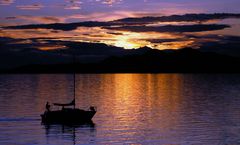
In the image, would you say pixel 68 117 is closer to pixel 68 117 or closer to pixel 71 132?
pixel 68 117

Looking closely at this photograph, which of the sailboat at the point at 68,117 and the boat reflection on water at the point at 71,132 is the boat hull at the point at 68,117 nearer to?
the sailboat at the point at 68,117

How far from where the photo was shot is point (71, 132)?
209 ft

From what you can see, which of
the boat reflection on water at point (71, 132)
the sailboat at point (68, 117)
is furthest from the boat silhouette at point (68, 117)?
the boat reflection on water at point (71, 132)

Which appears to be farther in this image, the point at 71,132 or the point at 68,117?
the point at 68,117

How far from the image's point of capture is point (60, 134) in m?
62.9

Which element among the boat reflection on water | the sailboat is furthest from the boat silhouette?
the boat reflection on water

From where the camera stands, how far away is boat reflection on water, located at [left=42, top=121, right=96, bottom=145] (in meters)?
56.8

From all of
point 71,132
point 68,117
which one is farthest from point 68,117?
Answer: point 71,132

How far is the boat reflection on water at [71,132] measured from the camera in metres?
56.8

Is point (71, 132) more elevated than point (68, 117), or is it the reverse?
point (68, 117)

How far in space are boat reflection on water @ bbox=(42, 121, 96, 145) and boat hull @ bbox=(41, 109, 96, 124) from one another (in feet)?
3.31

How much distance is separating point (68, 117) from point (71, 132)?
8.52 meters

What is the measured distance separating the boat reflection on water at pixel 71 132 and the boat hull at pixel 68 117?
1.01 metres

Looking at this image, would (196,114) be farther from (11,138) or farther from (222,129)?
(11,138)
